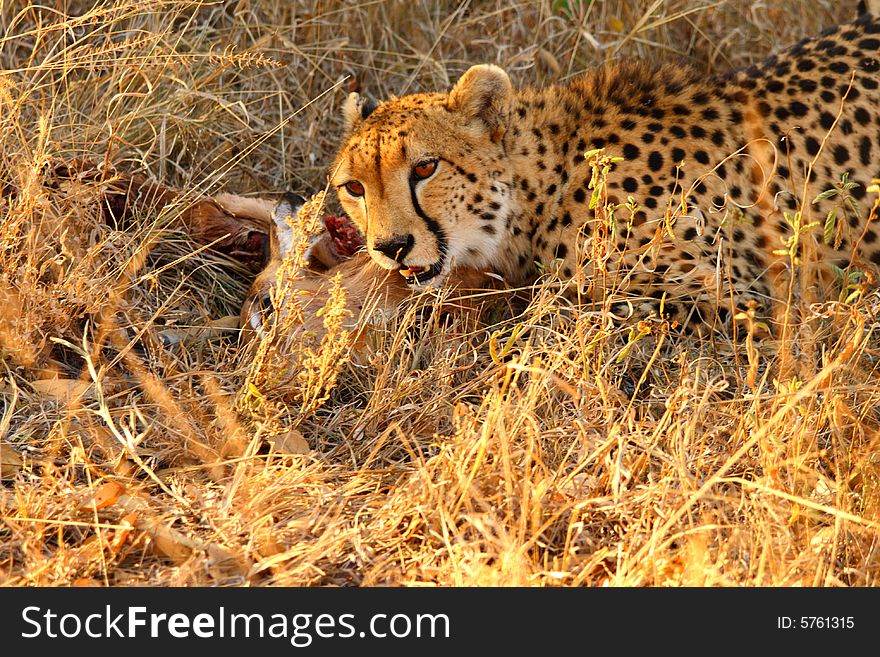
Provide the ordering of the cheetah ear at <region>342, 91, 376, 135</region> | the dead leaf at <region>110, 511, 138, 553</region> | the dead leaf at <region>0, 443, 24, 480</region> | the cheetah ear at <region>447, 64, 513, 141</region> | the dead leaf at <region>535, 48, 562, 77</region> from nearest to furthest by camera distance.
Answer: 1. the dead leaf at <region>110, 511, 138, 553</region>
2. the dead leaf at <region>0, 443, 24, 480</region>
3. the cheetah ear at <region>447, 64, 513, 141</region>
4. the cheetah ear at <region>342, 91, 376, 135</region>
5. the dead leaf at <region>535, 48, 562, 77</region>

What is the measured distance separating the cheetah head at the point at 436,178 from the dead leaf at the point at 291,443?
0.79 meters

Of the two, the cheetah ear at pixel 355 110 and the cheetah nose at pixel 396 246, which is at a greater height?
the cheetah ear at pixel 355 110

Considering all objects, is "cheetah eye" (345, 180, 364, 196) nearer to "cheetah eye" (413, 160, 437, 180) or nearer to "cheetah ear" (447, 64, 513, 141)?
"cheetah eye" (413, 160, 437, 180)

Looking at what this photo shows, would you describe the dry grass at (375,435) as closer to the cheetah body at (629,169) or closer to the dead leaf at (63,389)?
the dead leaf at (63,389)

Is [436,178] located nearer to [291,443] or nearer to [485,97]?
[485,97]

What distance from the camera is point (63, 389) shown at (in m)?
3.17

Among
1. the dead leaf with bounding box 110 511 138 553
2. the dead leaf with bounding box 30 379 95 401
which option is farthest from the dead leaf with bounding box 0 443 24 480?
the dead leaf with bounding box 110 511 138 553

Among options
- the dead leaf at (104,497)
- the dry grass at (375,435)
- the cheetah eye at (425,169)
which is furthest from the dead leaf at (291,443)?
the cheetah eye at (425,169)

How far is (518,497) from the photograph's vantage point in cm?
260

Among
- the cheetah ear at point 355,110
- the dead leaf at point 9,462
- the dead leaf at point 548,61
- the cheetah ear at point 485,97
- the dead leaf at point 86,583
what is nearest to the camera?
the dead leaf at point 86,583

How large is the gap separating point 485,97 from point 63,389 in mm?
1610

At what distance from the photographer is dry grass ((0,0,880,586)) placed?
2.51m

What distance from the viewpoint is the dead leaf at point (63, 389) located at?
3.15 metres

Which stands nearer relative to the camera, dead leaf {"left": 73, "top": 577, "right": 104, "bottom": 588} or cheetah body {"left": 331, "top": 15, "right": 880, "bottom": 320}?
dead leaf {"left": 73, "top": 577, "right": 104, "bottom": 588}
